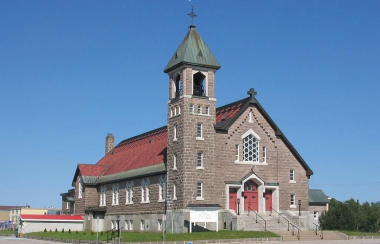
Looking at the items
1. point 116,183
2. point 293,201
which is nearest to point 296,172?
point 293,201

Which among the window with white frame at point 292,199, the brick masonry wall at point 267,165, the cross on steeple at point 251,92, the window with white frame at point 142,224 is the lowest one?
the window with white frame at point 142,224

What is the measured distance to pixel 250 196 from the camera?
5509 centimetres

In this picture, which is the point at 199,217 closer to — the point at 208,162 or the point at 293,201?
the point at 208,162

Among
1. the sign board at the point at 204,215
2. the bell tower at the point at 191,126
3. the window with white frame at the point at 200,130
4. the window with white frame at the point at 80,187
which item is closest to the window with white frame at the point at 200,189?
the bell tower at the point at 191,126

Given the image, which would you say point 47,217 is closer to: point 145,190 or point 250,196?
point 145,190

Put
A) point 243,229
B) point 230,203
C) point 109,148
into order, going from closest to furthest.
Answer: point 243,229 → point 230,203 → point 109,148

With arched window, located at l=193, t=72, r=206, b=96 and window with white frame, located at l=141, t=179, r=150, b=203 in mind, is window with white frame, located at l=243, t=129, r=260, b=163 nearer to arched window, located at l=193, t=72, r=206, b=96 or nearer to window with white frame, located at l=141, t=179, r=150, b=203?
arched window, located at l=193, t=72, r=206, b=96

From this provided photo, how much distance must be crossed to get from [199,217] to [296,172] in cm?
1152

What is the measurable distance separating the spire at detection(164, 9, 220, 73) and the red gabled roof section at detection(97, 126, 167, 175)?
31.9 feet

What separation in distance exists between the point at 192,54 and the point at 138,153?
63.7 ft

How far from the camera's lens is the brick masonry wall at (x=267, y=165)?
53.4 m

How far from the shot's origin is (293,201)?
56656 millimetres

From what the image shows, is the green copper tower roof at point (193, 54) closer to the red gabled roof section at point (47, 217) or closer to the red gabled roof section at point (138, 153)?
the red gabled roof section at point (138, 153)

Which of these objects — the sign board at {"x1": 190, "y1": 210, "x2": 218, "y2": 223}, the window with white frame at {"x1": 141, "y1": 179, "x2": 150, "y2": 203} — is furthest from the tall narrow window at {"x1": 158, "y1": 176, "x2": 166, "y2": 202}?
the sign board at {"x1": 190, "y1": 210, "x2": 218, "y2": 223}
